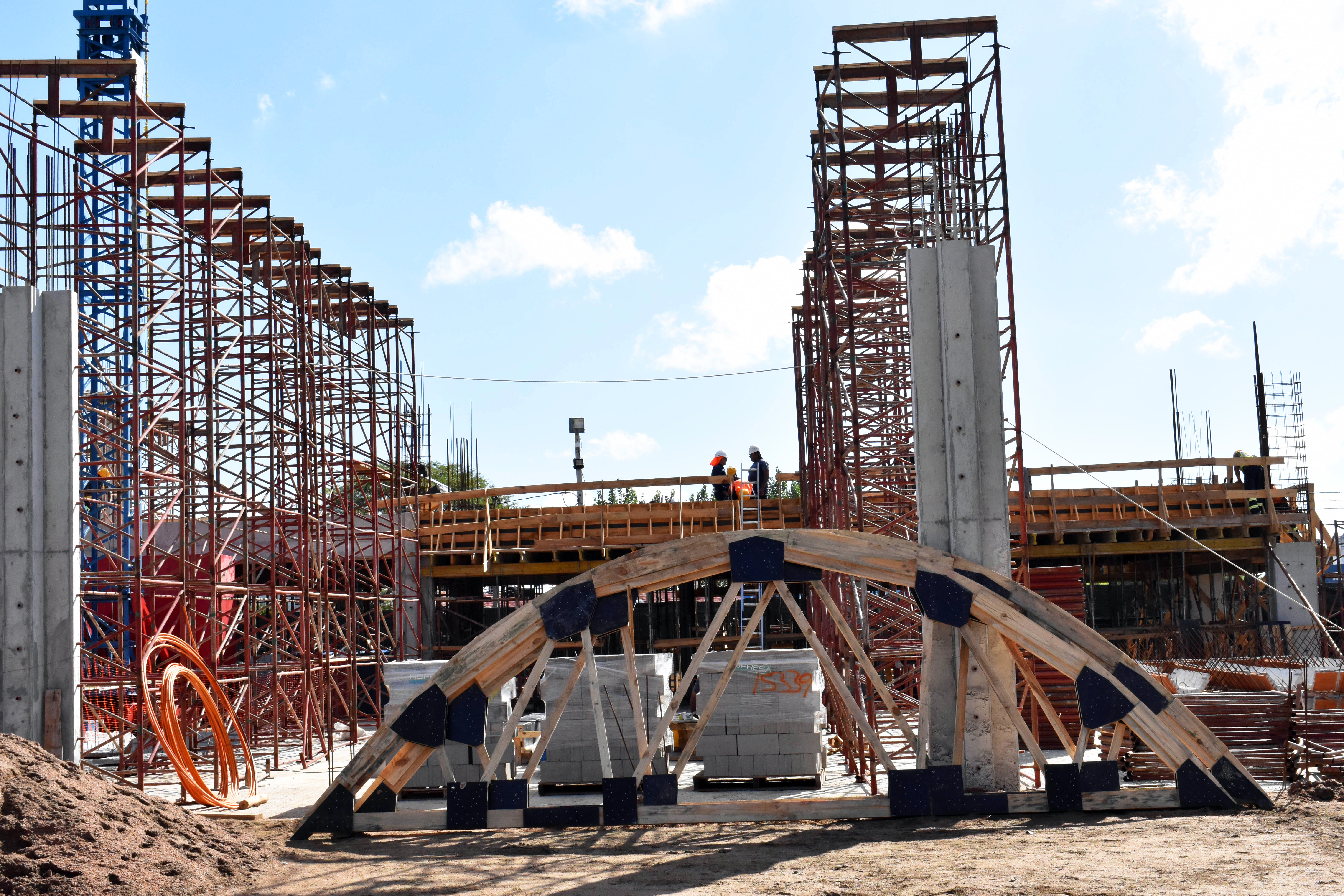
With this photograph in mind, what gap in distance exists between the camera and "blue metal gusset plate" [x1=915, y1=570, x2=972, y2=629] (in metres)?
10.6

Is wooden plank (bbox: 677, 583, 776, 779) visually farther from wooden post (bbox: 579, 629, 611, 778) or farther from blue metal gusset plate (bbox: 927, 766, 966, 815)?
blue metal gusset plate (bbox: 927, 766, 966, 815)

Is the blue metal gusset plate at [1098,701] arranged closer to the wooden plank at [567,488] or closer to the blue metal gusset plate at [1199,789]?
the blue metal gusset plate at [1199,789]

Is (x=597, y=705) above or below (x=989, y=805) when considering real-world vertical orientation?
above

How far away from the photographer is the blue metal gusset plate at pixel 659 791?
10719 mm

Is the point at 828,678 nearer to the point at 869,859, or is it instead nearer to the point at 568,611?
the point at 869,859

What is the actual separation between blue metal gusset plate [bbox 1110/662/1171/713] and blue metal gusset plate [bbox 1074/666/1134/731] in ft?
0.35

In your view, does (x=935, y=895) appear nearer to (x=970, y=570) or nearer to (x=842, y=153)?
(x=970, y=570)

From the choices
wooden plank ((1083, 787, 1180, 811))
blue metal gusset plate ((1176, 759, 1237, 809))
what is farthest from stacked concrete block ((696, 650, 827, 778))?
blue metal gusset plate ((1176, 759, 1237, 809))

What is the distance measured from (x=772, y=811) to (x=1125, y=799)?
3.08m

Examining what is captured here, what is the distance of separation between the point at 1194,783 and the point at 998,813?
1.65m

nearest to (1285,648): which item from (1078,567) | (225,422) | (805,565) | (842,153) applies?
(1078,567)

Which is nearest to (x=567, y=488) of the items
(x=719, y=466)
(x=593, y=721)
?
(x=719, y=466)

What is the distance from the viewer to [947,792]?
417 inches

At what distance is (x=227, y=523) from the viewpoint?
71.4 feet
